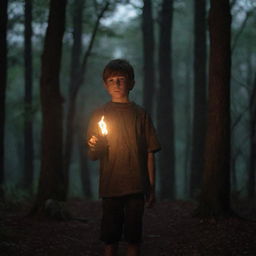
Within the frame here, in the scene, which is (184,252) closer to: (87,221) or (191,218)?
(191,218)

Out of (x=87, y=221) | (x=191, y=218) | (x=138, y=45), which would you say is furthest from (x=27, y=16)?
(x=138, y=45)

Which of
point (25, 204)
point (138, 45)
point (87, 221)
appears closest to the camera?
point (87, 221)

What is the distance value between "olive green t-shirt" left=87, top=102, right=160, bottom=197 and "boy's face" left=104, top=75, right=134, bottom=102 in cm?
9

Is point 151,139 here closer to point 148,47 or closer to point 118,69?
point 118,69

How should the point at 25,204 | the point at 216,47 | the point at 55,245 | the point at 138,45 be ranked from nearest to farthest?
the point at 55,245 < the point at 216,47 < the point at 25,204 < the point at 138,45

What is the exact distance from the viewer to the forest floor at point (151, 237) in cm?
604

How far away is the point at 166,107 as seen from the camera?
60.3ft

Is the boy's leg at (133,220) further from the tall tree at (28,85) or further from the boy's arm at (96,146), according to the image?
the tall tree at (28,85)

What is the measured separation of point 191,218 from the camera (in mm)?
8133

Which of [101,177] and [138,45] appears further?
[138,45]

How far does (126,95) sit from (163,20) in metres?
14.5

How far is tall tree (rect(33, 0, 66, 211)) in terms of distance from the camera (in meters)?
9.23

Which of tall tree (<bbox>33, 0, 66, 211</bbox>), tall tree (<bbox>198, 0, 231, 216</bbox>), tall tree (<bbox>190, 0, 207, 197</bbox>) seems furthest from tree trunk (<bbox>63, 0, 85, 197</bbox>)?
tall tree (<bbox>198, 0, 231, 216</bbox>)

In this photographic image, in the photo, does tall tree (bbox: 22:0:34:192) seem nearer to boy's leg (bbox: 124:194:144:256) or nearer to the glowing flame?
the glowing flame
